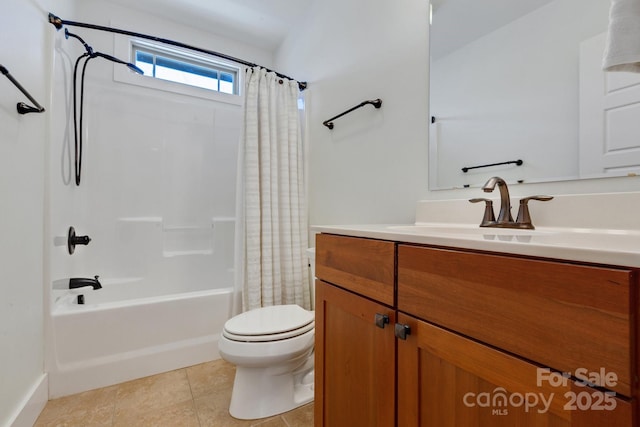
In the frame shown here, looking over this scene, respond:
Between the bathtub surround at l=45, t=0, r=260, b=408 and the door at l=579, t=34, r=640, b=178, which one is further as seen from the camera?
the bathtub surround at l=45, t=0, r=260, b=408

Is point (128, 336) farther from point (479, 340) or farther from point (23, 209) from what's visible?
point (479, 340)

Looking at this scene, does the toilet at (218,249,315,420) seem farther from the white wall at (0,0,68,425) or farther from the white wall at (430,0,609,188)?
the white wall at (430,0,609,188)

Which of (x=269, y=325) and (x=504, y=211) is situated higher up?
(x=504, y=211)

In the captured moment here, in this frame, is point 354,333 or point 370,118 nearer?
point 354,333

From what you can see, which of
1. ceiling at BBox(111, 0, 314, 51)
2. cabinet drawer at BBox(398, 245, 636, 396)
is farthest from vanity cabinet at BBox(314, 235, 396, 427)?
ceiling at BBox(111, 0, 314, 51)

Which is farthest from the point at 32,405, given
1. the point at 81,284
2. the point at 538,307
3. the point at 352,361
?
the point at 538,307

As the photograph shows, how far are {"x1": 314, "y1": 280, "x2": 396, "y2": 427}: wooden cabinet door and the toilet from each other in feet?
0.92

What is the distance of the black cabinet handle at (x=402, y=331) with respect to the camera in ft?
2.09

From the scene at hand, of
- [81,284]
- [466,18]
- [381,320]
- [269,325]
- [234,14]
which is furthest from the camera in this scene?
[234,14]

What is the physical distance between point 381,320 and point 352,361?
0.66ft

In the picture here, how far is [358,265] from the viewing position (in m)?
0.80

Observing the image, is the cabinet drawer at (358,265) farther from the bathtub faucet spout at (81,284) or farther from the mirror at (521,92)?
the bathtub faucet spout at (81,284)

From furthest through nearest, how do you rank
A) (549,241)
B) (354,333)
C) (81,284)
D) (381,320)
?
(81,284) < (354,333) < (381,320) < (549,241)

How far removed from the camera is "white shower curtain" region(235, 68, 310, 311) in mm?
1748
